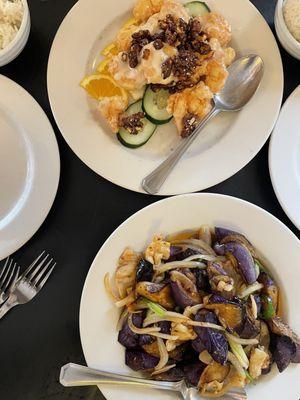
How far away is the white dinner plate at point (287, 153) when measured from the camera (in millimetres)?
1788

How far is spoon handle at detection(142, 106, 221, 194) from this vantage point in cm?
174

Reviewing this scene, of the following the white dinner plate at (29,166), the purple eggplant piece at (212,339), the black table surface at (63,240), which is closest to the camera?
the purple eggplant piece at (212,339)

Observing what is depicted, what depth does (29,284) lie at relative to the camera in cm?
182

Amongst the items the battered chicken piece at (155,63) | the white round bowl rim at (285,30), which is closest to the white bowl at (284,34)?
the white round bowl rim at (285,30)

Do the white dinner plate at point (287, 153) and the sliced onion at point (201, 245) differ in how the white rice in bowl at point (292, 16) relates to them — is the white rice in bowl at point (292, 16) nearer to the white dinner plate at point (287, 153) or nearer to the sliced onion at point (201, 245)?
the white dinner plate at point (287, 153)

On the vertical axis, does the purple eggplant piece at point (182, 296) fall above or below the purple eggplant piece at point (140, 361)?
above

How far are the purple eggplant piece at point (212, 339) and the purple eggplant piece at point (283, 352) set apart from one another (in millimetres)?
199

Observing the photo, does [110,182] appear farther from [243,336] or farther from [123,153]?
[243,336]

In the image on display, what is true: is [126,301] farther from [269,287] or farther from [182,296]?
[269,287]

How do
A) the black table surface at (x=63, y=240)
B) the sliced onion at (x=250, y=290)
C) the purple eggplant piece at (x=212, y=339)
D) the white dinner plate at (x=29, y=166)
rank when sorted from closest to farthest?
1. the purple eggplant piece at (x=212, y=339)
2. the sliced onion at (x=250, y=290)
3. the white dinner plate at (x=29, y=166)
4. the black table surface at (x=63, y=240)

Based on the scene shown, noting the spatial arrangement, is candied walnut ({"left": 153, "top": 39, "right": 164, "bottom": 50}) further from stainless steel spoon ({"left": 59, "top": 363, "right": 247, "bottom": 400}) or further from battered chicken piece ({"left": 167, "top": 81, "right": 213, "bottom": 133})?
stainless steel spoon ({"left": 59, "top": 363, "right": 247, "bottom": 400})

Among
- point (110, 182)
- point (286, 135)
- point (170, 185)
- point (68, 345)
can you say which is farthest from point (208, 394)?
point (286, 135)

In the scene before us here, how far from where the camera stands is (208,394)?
1627mm

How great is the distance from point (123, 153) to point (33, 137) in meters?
0.34
